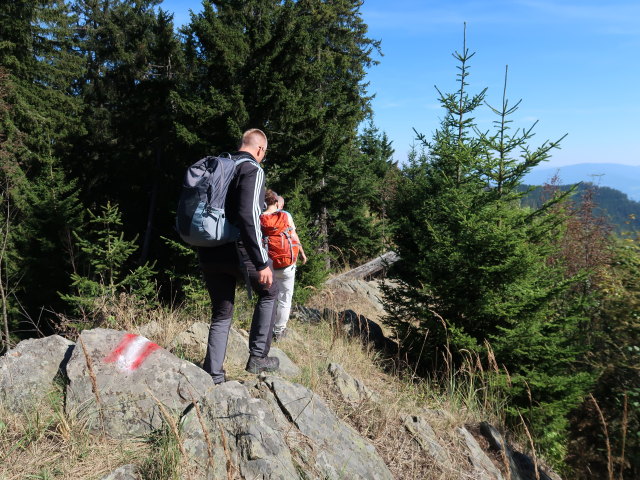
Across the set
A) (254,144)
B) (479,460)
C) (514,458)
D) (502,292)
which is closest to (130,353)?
(254,144)

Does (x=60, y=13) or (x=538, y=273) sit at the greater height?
(x=60, y=13)

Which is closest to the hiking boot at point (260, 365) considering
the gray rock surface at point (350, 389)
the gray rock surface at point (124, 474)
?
the gray rock surface at point (350, 389)

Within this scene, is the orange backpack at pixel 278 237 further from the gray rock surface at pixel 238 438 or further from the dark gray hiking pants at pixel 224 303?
the gray rock surface at pixel 238 438

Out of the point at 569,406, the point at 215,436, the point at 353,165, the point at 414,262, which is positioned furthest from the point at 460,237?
the point at 353,165

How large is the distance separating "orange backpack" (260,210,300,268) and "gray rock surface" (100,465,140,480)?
9.07ft

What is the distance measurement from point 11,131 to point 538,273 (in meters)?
15.1

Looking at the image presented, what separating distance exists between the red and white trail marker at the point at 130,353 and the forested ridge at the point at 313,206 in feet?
4.44

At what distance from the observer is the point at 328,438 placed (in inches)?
115

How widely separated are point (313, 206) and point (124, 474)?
15.6 m

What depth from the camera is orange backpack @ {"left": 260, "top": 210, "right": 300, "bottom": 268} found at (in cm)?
491

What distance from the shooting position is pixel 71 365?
2941 mm

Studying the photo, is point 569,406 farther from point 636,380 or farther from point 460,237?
point 460,237

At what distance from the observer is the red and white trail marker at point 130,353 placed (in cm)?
299

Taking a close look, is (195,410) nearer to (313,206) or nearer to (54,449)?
(54,449)
